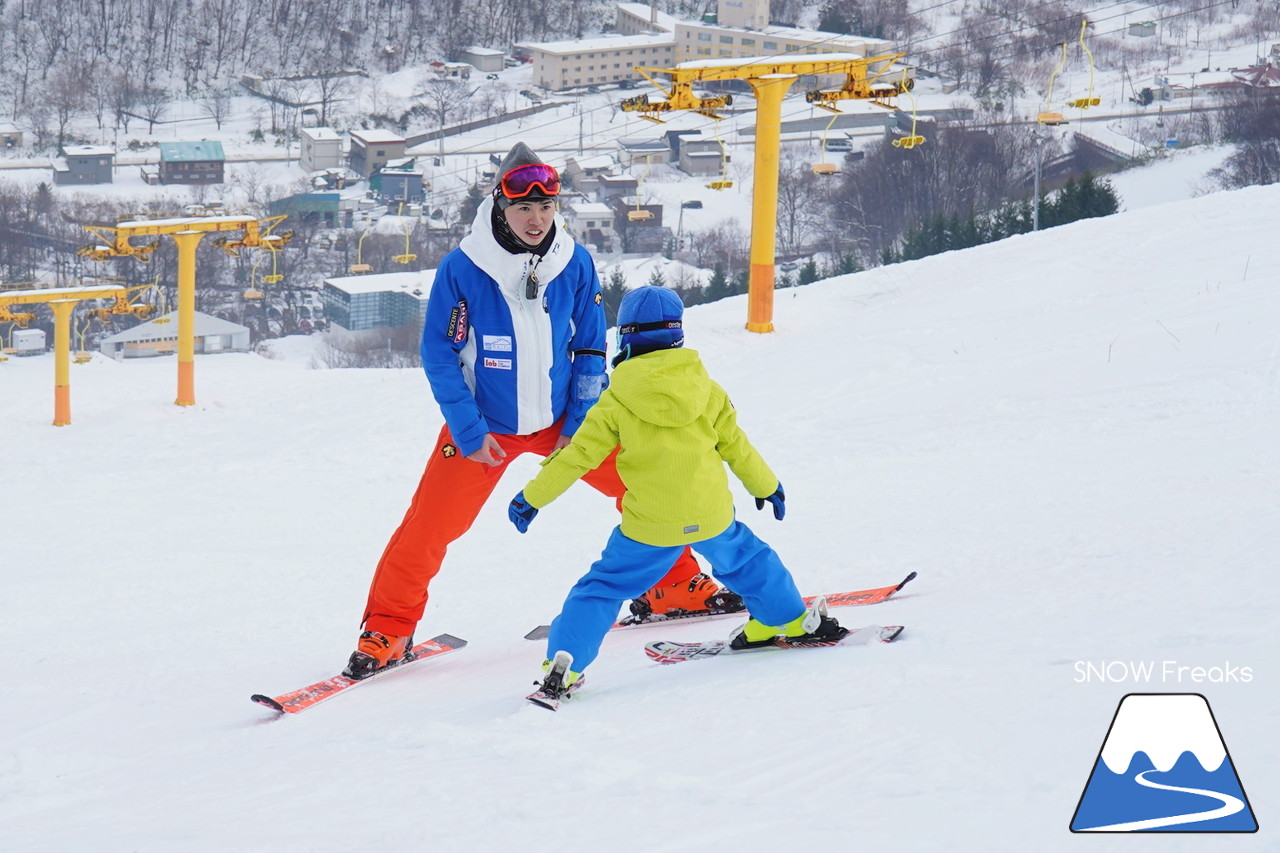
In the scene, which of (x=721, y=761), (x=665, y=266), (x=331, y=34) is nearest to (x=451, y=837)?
(x=721, y=761)

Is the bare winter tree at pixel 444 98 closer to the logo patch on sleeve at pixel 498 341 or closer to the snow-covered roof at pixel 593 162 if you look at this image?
the snow-covered roof at pixel 593 162

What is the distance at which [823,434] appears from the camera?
23.6ft

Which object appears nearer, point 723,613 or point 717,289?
point 723,613

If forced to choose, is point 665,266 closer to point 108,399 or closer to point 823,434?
point 108,399

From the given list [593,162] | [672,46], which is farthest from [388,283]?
[672,46]

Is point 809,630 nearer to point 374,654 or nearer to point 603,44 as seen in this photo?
point 374,654

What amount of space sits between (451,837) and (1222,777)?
126cm

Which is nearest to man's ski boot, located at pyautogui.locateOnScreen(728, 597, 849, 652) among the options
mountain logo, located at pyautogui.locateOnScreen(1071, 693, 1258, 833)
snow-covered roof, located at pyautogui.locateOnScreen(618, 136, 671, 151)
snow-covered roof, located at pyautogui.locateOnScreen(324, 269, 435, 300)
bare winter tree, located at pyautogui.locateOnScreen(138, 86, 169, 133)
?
mountain logo, located at pyautogui.locateOnScreen(1071, 693, 1258, 833)

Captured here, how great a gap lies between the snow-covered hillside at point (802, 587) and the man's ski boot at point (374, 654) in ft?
0.30

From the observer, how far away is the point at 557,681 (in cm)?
314

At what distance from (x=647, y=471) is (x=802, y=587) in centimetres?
136

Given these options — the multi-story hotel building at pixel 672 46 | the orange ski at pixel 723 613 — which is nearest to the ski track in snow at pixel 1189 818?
the orange ski at pixel 723 613

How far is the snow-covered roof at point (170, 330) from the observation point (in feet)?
115

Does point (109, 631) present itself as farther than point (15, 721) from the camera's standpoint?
Yes
